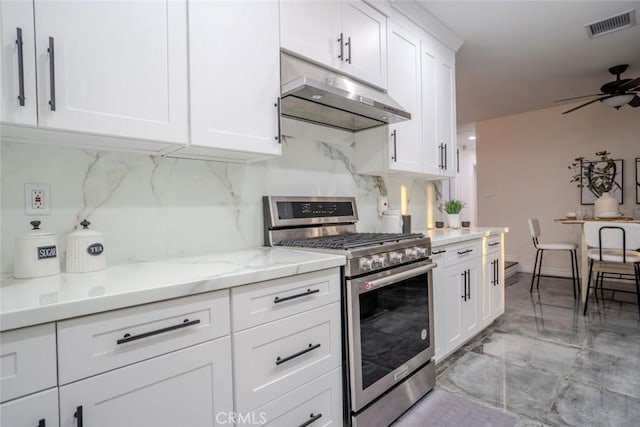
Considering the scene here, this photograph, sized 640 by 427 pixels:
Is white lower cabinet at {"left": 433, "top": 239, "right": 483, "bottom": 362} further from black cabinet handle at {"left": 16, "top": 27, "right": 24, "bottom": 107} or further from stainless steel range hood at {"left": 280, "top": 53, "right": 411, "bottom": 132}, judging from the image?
black cabinet handle at {"left": 16, "top": 27, "right": 24, "bottom": 107}

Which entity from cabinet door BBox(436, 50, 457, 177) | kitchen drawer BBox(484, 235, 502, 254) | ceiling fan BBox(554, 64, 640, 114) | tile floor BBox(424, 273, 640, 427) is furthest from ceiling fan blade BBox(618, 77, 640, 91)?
tile floor BBox(424, 273, 640, 427)

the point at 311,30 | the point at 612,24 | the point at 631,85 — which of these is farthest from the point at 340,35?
the point at 631,85

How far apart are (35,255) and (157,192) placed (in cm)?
54

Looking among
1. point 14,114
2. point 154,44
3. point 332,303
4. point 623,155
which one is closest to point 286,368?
point 332,303

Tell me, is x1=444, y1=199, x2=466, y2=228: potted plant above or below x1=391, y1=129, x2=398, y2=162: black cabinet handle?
below

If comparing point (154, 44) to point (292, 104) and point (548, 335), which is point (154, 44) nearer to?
point (292, 104)

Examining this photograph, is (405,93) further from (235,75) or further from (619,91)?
(619,91)

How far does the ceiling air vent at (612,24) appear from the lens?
2707 millimetres

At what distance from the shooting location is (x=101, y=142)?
4.15 ft

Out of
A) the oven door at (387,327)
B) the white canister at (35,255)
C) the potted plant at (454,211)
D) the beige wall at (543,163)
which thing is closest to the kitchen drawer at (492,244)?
the potted plant at (454,211)

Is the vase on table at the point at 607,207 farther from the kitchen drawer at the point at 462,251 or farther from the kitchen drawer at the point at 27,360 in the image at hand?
the kitchen drawer at the point at 27,360

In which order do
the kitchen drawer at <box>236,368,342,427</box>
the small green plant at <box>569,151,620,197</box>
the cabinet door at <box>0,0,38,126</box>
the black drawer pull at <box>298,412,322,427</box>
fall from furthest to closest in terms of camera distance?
the small green plant at <box>569,151,620,197</box> < the black drawer pull at <box>298,412,322,427</box> < the kitchen drawer at <box>236,368,342,427</box> < the cabinet door at <box>0,0,38,126</box>

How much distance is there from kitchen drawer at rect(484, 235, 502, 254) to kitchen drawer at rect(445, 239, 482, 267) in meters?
0.14

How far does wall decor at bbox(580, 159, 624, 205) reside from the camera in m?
4.62
